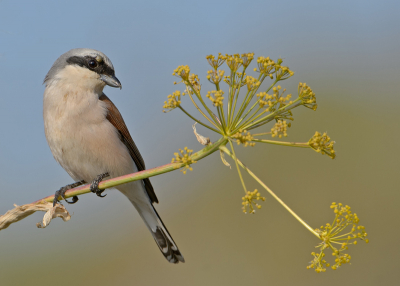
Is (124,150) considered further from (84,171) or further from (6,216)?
(6,216)

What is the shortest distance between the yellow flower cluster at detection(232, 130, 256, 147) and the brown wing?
2.64 m

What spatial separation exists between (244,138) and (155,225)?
3.39 meters

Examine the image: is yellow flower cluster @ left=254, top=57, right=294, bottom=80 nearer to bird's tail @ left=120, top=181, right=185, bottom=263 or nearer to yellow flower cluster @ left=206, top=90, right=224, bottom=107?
yellow flower cluster @ left=206, top=90, right=224, bottom=107

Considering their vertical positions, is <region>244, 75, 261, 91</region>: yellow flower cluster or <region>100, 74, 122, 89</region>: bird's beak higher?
<region>100, 74, 122, 89</region>: bird's beak

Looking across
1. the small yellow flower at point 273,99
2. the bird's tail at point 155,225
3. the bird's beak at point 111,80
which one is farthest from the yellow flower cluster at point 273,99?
the bird's tail at point 155,225

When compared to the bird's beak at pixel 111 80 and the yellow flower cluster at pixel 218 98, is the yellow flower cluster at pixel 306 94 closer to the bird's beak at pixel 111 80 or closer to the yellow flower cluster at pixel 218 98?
the yellow flower cluster at pixel 218 98

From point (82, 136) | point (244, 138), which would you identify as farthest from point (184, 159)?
point (82, 136)

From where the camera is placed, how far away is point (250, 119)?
8.04 feet

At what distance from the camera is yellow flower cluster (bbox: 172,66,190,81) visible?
8.20 feet

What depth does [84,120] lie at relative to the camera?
4.37 meters

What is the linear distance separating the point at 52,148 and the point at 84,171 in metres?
0.47

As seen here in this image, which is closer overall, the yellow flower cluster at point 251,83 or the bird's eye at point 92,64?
the yellow flower cluster at point 251,83

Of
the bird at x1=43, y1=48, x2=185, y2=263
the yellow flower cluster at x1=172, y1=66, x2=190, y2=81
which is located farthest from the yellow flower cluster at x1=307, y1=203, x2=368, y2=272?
the bird at x1=43, y1=48, x2=185, y2=263

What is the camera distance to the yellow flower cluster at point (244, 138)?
91.3 inches
